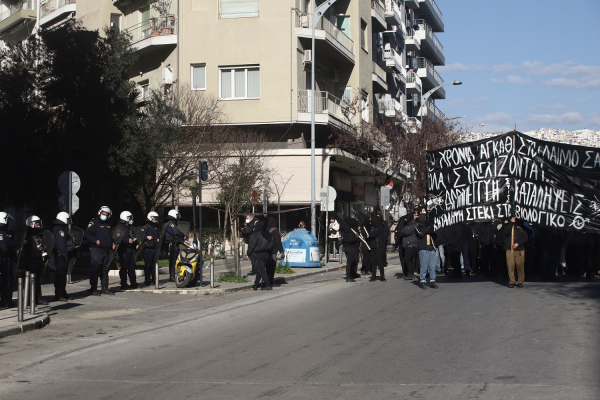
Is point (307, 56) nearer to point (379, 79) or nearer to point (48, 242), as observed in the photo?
point (379, 79)

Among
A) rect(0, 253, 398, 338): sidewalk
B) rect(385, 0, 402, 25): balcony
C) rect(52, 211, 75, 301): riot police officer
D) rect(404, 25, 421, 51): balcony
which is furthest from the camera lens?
rect(404, 25, 421, 51): balcony

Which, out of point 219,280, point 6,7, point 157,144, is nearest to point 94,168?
point 157,144

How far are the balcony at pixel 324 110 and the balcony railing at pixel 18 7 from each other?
2310 centimetres

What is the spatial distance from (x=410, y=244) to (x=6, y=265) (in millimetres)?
9862

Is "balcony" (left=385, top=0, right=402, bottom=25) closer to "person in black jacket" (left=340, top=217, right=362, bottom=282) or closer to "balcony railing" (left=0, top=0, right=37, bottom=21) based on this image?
"balcony railing" (left=0, top=0, right=37, bottom=21)

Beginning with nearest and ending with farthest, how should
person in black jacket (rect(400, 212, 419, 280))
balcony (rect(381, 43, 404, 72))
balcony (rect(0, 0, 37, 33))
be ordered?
person in black jacket (rect(400, 212, 419, 280)) → balcony (rect(0, 0, 37, 33)) → balcony (rect(381, 43, 404, 72))

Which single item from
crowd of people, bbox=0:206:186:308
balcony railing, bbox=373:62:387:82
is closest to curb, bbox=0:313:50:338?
crowd of people, bbox=0:206:186:308

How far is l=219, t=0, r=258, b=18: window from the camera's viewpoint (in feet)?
106

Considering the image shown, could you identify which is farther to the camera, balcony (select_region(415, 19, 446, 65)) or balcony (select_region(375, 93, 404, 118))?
balcony (select_region(415, 19, 446, 65))

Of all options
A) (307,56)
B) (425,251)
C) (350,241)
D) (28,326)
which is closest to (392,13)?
(307,56)

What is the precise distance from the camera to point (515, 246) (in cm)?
1536

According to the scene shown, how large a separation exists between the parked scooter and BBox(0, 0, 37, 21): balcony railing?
35.9m

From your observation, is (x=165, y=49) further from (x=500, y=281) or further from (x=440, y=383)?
(x=440, y=383)

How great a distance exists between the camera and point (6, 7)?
167 feet
